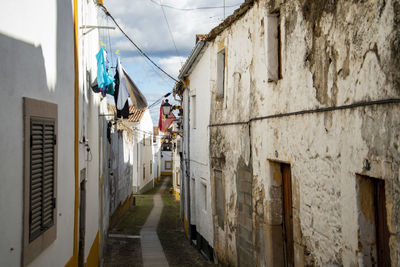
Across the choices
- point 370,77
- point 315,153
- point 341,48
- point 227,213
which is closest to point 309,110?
point 315,153

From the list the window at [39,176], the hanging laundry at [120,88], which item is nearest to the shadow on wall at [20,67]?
the window at [39,176]

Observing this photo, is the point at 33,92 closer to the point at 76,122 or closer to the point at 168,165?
the point at 76,122

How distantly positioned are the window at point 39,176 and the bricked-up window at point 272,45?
3719 mm

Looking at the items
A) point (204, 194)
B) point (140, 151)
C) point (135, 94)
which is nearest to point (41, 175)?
point (135, 94)

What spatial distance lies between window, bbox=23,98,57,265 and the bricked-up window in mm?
3719

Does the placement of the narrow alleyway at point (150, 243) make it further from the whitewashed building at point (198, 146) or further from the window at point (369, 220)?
the window at point (369, 220)

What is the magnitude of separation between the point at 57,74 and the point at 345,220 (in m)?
4.12

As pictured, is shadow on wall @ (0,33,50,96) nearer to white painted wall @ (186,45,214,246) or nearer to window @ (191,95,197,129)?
white painted wall @ (186,45,214,246)

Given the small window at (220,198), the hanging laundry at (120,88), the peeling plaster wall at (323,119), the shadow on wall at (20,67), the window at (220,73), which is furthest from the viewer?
the window at (220,73)

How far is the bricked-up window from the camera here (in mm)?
7207

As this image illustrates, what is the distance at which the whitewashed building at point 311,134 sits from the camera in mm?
4211

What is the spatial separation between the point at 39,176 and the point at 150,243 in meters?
10.3

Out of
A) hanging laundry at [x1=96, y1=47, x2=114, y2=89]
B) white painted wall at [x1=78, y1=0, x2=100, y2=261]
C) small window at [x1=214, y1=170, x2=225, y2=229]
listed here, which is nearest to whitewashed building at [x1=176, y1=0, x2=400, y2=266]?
small window at [x1=214, y1=170, x2=225, y2=229]

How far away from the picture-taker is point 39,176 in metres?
4.73
